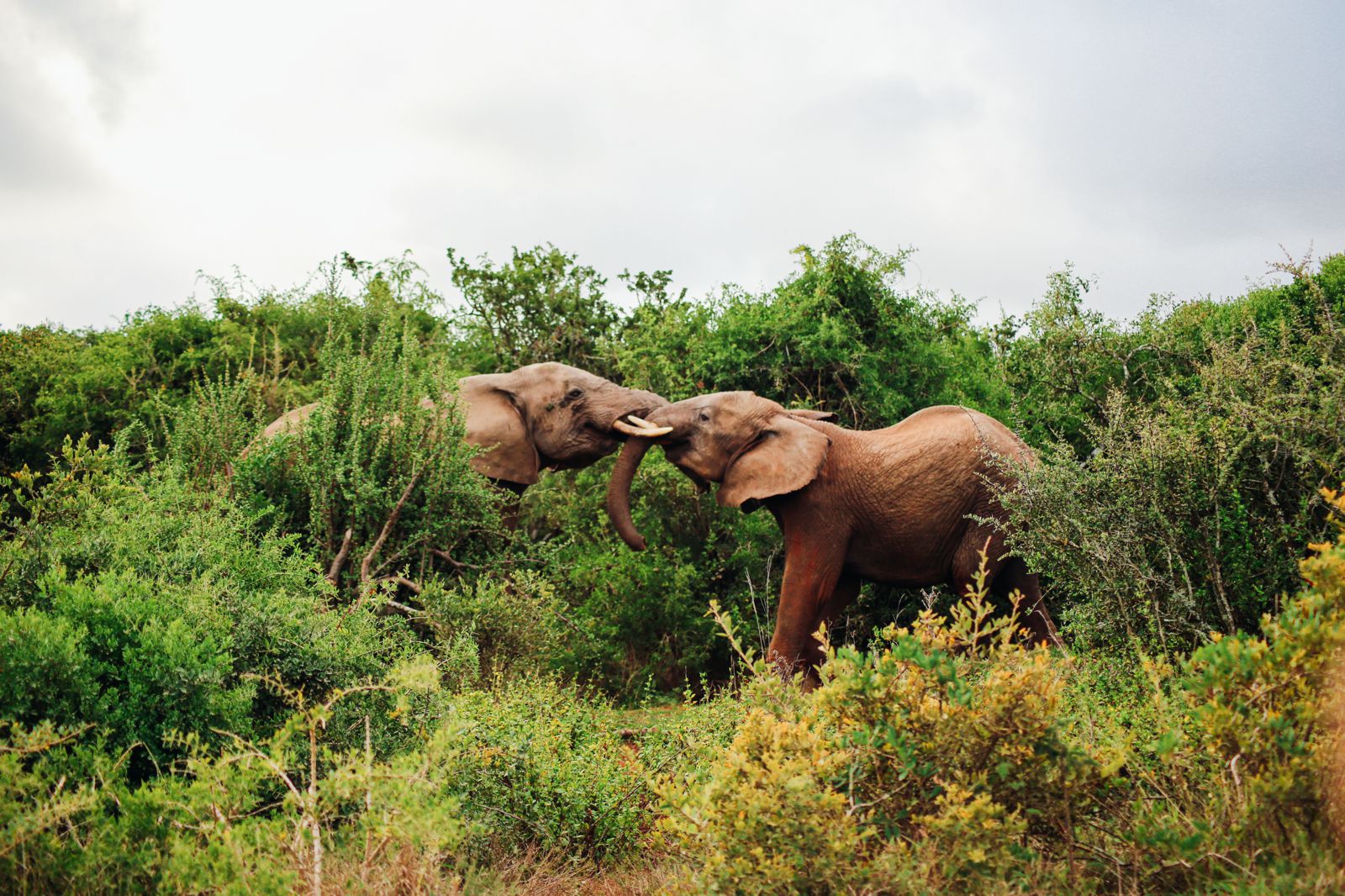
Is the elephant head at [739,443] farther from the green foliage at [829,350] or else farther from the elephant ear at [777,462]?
the green foliage at [829,350]

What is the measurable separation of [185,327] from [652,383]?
29.2 feet

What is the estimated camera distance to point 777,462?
9.45m

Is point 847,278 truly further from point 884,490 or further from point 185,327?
point 185,327

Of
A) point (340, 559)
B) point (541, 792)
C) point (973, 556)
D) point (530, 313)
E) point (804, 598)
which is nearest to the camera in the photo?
point (541, 792)

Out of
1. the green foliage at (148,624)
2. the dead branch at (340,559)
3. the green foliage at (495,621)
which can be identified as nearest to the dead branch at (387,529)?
the dead branch at (340,559)

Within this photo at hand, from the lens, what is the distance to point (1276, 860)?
348 centimetres

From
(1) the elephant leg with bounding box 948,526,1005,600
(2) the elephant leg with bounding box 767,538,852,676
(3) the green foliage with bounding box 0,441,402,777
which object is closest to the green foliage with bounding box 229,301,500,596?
(3) the green foliage with bounding box 0,441,402,777

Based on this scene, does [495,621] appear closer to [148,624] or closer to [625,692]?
[625,692]

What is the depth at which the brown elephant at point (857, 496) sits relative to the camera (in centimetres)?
923

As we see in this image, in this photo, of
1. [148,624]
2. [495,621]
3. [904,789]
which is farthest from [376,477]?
[904,789]

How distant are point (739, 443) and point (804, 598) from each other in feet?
4.94

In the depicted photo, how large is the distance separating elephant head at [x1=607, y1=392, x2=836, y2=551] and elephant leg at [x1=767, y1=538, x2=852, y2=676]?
24.9 inches

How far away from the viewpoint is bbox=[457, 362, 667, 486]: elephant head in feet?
36.0

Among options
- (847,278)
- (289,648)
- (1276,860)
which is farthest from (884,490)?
(1276,860)
